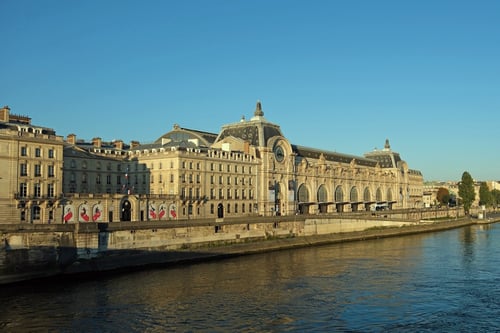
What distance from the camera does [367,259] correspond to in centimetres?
7038

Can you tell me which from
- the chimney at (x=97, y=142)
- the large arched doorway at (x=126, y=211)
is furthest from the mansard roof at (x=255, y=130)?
the large arched doorway at (x=126, y=211)

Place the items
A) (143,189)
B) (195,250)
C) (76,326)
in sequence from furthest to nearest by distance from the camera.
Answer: (143,189) → (195,250) → (76,326)

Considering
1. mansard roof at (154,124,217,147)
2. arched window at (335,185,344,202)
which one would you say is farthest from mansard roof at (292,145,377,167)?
mansard roof at (154,124,217,147)

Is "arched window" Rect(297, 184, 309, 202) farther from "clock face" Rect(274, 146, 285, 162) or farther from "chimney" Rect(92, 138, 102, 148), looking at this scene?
"chimney" Rect(92, 138, 102, 148)

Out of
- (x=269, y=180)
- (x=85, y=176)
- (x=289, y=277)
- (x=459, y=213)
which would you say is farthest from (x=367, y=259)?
(x=459, y=213)

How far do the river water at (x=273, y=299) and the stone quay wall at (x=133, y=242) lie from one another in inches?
128

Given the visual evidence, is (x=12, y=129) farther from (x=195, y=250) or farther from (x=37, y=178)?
(x=195, y=250)

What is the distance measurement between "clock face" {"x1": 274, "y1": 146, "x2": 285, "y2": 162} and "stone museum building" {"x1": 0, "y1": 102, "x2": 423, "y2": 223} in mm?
217

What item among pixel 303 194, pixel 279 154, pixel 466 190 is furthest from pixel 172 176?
pixel 466 190

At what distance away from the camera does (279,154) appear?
110688mm

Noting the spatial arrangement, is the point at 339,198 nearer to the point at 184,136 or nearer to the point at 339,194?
the point at 339,194

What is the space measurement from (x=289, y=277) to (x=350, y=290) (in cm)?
894

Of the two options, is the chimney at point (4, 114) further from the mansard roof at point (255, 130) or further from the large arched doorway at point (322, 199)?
the large arched doorway at point (322, 199)

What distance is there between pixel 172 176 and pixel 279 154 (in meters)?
31.8
